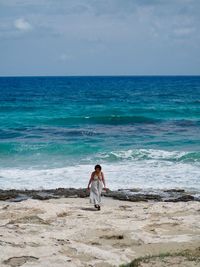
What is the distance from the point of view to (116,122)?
40625 mm

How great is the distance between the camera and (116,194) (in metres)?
16.8

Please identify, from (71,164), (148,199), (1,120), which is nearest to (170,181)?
(148,199)

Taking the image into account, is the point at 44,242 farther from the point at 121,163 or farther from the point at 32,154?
the point at 32,154

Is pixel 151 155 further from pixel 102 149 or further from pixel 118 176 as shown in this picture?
pixel 118 176

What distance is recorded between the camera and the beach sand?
9.31 metres

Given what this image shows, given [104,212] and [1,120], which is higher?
[1,120]

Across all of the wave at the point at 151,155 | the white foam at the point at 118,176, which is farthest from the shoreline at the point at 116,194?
the wave at the point at 151,155

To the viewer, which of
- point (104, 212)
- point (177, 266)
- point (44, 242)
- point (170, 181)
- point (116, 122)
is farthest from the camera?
point (116, 122)

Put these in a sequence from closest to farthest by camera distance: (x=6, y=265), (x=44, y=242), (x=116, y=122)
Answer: (x=6, y=265)
(x=44, y=242)
(x=116, y=122)

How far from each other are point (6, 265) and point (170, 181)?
11.5 metres

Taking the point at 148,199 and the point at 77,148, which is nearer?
the point at 148,199

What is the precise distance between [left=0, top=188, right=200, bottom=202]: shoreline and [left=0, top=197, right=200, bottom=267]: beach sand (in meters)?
0.91

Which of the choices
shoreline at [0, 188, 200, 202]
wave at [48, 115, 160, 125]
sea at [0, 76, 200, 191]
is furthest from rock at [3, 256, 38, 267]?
wave at [48, 115, 160, 125]

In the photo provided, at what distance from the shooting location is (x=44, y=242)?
10.2 meters
